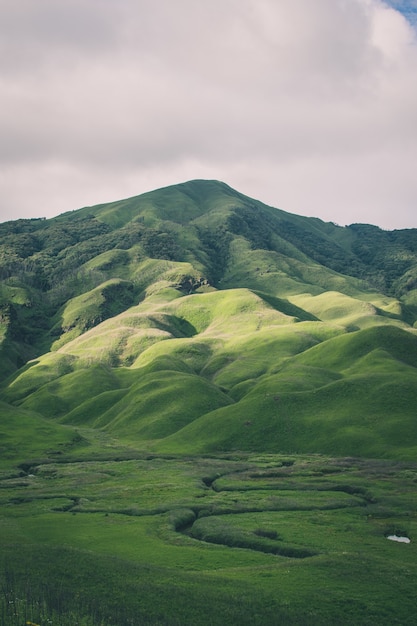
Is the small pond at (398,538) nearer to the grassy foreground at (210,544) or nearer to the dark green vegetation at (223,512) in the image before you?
the grassy foreground at (210,544)

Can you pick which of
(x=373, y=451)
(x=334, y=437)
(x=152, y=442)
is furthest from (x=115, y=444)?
(x=373, y=451)

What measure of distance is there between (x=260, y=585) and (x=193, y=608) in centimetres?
864

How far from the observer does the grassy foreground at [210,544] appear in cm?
4934

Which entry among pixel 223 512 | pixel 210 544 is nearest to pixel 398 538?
pixel 210 544

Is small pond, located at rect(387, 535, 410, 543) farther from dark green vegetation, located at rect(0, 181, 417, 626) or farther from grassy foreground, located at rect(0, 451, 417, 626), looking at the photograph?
dark green vegetation, located at rect(0, 181, 417, 626)

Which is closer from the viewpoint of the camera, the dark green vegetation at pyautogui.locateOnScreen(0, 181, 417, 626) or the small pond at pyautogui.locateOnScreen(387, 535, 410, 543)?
the dark green vegetation at pyautogui.locateOnScreen(0, 181, 417, 626)

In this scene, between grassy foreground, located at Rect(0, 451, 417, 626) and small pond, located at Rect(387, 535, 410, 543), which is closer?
grassy foreground, located at Rect(0, 451, 417, 626)

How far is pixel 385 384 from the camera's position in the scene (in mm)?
178125

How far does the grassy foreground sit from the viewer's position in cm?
4934

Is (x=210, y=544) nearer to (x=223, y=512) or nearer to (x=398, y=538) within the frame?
(x=223, y=512)

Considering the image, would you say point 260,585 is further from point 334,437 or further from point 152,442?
point 152,442

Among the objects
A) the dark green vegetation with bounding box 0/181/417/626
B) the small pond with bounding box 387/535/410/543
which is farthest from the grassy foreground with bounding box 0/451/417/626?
the small pond with bounding box 387/535/410/543

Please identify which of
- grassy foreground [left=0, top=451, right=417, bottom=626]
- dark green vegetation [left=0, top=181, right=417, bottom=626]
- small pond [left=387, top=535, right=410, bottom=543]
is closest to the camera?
grassy foreground [left=0, top=451, right=417, bottom=626]

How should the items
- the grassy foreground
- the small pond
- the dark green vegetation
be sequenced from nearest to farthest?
the grassy foreground < the dark green vegetation < the small pond
